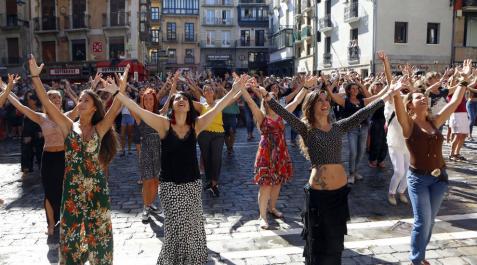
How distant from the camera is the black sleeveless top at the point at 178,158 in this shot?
4.00 meters

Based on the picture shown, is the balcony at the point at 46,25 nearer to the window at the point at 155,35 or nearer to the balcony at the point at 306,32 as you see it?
the window at the point at 155,35

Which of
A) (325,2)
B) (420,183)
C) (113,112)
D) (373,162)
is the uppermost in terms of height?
(325,2)

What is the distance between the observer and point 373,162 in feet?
32.9

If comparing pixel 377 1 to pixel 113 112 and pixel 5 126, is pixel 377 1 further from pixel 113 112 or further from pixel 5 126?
pixel 113 112

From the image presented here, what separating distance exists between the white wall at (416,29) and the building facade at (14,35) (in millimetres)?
27040

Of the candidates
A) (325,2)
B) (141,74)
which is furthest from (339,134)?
(325,2)

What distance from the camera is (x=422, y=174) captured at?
439cm

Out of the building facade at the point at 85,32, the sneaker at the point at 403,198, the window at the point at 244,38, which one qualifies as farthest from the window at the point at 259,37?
the sneaker at the point at 403,198

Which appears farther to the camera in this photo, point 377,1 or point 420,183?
point 377,1

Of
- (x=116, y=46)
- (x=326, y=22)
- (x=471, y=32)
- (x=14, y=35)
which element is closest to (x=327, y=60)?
(x=326, y=22)

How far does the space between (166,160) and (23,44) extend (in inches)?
1457

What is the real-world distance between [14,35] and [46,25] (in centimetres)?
330

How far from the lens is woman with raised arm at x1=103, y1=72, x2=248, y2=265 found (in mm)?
3998

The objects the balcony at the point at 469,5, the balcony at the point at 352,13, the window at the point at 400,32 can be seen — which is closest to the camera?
the balcony at the point at 469,5
